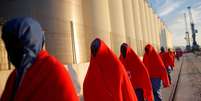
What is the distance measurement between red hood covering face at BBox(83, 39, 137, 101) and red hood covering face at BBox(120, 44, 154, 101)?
2.16 m

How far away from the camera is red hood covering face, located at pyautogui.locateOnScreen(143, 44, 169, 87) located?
10945mm

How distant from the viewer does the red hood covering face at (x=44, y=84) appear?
9.27 ft

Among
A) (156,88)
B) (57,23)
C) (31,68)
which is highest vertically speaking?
(57,23)

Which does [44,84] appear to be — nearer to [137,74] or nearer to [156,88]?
[137,74]

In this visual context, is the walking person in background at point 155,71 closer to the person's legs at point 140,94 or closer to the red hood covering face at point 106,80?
the person's legs at point 140,94

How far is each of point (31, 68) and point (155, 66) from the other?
334 inches

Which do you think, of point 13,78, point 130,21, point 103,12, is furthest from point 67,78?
point 130,21

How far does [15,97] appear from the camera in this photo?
2.84m

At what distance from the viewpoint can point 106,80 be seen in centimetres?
588

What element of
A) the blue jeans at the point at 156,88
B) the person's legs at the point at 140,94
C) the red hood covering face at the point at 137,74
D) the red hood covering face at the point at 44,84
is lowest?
the blue jeans at the point at 156,88

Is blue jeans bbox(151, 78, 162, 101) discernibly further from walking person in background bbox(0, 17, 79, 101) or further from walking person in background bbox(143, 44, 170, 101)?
walking person in background bbox(0, 17, 79, 101)

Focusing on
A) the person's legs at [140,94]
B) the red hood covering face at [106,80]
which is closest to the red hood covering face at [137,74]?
the person's legs at [140,94]

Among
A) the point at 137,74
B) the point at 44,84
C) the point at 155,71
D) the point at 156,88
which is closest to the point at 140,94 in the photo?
the point at 137,74

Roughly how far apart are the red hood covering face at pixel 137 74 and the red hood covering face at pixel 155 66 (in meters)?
2.55
